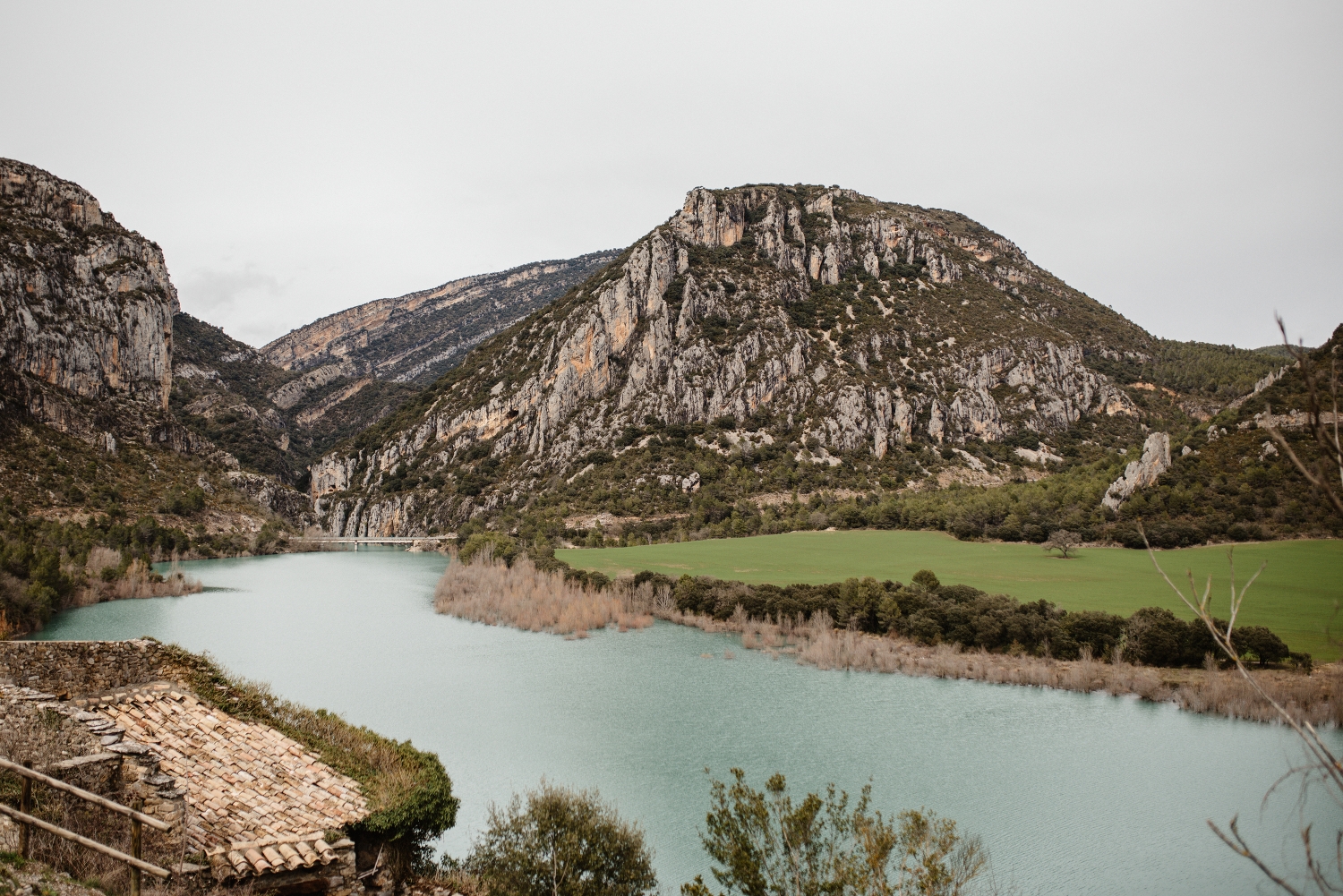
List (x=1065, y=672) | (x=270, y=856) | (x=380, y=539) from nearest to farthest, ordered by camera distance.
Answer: (x=270, y=856) → (x=1065, y=672) → (x=380, y=539)

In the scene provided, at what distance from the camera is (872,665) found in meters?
33.3

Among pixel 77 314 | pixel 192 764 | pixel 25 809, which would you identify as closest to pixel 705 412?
pixel 77 314

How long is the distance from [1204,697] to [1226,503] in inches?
1022

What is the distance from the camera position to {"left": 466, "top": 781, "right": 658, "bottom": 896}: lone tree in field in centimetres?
1244

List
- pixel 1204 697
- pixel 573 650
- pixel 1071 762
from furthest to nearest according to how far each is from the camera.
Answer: pixel 573 650 → pixel 1204 697 → pixel 1071 762

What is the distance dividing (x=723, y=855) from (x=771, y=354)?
91506 millimetres

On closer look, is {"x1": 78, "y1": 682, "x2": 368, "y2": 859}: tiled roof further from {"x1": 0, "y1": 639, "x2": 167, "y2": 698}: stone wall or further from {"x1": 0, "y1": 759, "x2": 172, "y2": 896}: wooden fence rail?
{"x1": 0, "y1": 759, "x2": 172, "y2": 896}: wooden fence rail

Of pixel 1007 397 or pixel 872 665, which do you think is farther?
pixel 1007 397

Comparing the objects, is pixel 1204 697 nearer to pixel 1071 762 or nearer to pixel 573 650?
pixel 1071 762

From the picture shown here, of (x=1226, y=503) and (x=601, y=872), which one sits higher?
(x=1226, y=503)

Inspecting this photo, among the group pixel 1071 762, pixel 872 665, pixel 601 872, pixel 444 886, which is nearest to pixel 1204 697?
pixel 1071 762

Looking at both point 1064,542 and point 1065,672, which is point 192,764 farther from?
point 1064,542

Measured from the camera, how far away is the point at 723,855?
12.5 metres

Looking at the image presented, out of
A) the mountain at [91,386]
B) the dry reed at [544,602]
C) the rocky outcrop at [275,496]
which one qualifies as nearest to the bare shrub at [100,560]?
the mountain at [91,386]
